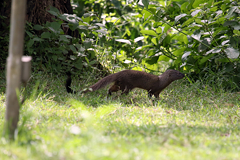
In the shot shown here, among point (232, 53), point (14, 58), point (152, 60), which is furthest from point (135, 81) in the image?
point (14, 58)

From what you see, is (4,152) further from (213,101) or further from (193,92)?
(193,92)

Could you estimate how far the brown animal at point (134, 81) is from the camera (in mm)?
4215

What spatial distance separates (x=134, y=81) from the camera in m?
4.30

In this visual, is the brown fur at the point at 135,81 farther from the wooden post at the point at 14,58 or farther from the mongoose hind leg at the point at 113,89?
the wooden post at the point at 14,58

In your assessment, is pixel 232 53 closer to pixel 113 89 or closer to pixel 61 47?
pixel 113 89

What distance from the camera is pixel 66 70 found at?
4863 millimetres

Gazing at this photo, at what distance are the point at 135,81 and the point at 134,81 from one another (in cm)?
2

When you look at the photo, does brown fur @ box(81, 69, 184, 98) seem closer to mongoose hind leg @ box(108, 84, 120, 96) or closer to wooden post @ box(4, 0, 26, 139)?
mongoose hind leg @ box(108, 84, 120, 96)

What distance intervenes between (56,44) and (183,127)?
3.07 m

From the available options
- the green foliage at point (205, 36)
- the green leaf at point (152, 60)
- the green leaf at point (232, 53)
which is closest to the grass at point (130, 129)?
the green foliage at point (205, 36)

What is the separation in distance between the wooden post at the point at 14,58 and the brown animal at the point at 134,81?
2.06 metres

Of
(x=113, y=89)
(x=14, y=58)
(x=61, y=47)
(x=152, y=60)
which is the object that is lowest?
(x=113, y=89)

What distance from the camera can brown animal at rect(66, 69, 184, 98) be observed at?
4.21 meters

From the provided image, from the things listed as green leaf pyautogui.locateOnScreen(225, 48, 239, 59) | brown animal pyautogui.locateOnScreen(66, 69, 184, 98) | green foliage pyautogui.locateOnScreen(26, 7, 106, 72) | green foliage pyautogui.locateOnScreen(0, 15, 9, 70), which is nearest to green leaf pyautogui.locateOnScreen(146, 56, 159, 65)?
brown animal pyautogui.locateOnScreen(66, 69, 184, 98)
